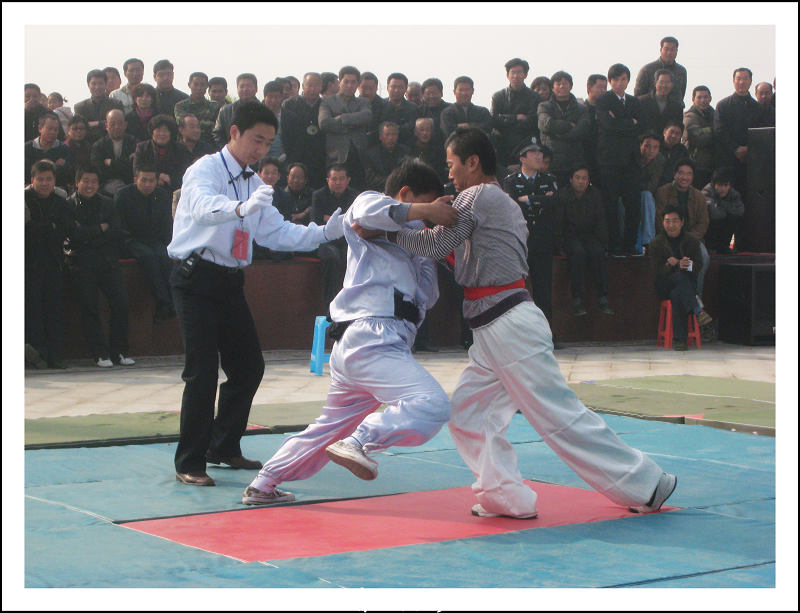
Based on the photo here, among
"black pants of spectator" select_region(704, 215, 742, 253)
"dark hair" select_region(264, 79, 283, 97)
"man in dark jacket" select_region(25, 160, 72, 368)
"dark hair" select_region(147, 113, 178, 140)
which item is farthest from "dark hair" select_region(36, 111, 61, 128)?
"black pants of spectator" select_region(704, 215, 742, 253)

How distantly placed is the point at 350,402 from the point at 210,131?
7.60 meters

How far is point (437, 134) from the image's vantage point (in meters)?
12.6

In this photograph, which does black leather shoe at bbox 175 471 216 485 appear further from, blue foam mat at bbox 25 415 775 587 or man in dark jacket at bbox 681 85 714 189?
man in dark jacket at bbox 681 85 714 189

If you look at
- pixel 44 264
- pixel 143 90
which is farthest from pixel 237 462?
pixel 143 90

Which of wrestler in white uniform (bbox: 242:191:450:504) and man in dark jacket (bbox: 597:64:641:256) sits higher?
man in dark jacket (bbox: 597:64:641:256)

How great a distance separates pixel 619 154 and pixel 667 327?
205 cm

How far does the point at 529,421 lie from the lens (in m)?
5.03

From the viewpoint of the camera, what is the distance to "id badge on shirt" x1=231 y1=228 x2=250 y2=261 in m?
5.87

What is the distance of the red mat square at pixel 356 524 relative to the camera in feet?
15.1

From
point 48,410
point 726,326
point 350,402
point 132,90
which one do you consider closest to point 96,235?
point 132,90

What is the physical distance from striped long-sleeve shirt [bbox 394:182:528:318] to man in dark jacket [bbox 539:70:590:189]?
8.13m

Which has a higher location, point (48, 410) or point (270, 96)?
point (270, 96)

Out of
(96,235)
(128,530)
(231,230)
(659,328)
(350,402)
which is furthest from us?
(659,328)

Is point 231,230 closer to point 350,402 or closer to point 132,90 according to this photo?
point 350,402
